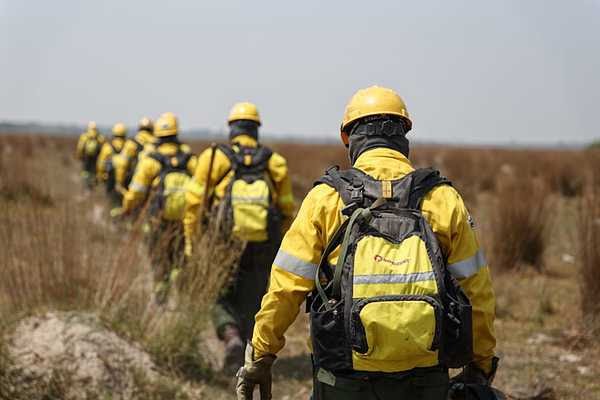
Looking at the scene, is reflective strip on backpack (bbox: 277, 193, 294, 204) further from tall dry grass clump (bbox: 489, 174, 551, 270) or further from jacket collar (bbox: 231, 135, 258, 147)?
tall dry grass clump (bbox: 489, 174, 551, 270)

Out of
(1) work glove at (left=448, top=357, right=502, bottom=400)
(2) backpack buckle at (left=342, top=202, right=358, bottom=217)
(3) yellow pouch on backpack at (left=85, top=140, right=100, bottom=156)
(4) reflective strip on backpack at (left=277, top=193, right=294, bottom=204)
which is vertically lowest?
(1) work glove at (left=448, top=357, right=502, bottom=400)

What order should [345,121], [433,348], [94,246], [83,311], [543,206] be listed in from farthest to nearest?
1. [543,206]
2. [94,246]
3. [83,311]
4. [345,121]
5. [433,348]

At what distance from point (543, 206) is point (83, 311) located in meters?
5.27

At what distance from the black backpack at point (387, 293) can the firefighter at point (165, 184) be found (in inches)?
151

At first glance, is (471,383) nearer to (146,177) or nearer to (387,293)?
(387,293)

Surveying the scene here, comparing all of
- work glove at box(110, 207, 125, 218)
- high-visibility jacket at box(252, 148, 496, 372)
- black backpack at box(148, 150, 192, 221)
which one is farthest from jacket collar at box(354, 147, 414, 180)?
work glove at box(110, 207, 125, 218)

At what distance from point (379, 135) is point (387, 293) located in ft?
2.31

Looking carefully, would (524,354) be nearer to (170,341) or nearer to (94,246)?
(170,341)

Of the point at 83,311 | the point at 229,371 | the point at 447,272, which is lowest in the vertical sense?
the point at 229,371

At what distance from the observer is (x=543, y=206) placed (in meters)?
7.98

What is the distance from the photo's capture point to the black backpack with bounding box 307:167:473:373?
2.37m

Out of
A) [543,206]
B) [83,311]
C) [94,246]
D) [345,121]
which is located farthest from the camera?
[543,206]

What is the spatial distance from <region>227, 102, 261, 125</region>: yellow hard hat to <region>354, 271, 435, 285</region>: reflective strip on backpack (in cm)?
319

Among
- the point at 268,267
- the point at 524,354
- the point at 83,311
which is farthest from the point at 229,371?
the point at 524,354
